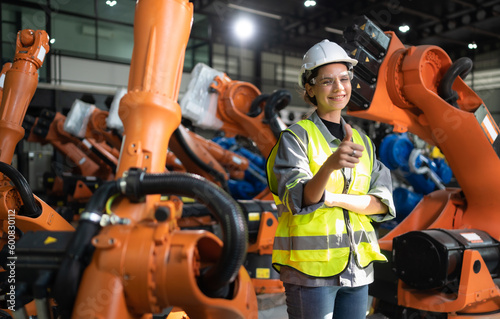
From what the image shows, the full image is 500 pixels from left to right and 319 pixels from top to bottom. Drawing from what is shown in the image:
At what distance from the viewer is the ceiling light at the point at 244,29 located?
724 inches

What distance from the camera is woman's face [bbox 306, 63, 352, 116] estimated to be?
1781 millimetres

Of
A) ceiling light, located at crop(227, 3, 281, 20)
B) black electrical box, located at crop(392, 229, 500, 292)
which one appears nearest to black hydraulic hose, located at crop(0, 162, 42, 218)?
black electrical box, located at crop(392, 229, 500, 292)

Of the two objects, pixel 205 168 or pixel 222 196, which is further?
pixel 205 168

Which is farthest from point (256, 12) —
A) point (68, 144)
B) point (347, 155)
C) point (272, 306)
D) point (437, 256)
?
point (347, 155)

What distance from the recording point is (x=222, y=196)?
135 cm

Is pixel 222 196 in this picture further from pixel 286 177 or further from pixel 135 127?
pixel 135 127

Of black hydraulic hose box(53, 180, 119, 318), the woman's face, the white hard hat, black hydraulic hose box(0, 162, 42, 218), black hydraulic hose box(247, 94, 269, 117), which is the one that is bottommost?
black hydraulic hose box(53, 180, 119, 318)

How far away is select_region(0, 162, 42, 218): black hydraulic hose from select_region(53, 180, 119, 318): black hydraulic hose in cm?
138

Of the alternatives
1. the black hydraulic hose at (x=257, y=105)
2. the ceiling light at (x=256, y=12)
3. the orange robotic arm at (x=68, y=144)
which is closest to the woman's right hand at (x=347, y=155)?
the black hydraulic hose at (x=257, y=105)

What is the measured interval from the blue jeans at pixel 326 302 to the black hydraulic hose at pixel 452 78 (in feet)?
6.06

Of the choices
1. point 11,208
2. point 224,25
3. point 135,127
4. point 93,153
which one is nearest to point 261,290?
point 11,208

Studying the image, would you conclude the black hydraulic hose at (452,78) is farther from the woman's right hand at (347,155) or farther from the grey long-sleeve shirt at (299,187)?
the woman's right hand at (347,155)

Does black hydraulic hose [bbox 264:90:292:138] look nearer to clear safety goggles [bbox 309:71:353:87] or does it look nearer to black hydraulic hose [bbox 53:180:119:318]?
clear safety goggles [bbox 309:71:353:87]

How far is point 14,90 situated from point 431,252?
3014 mm
